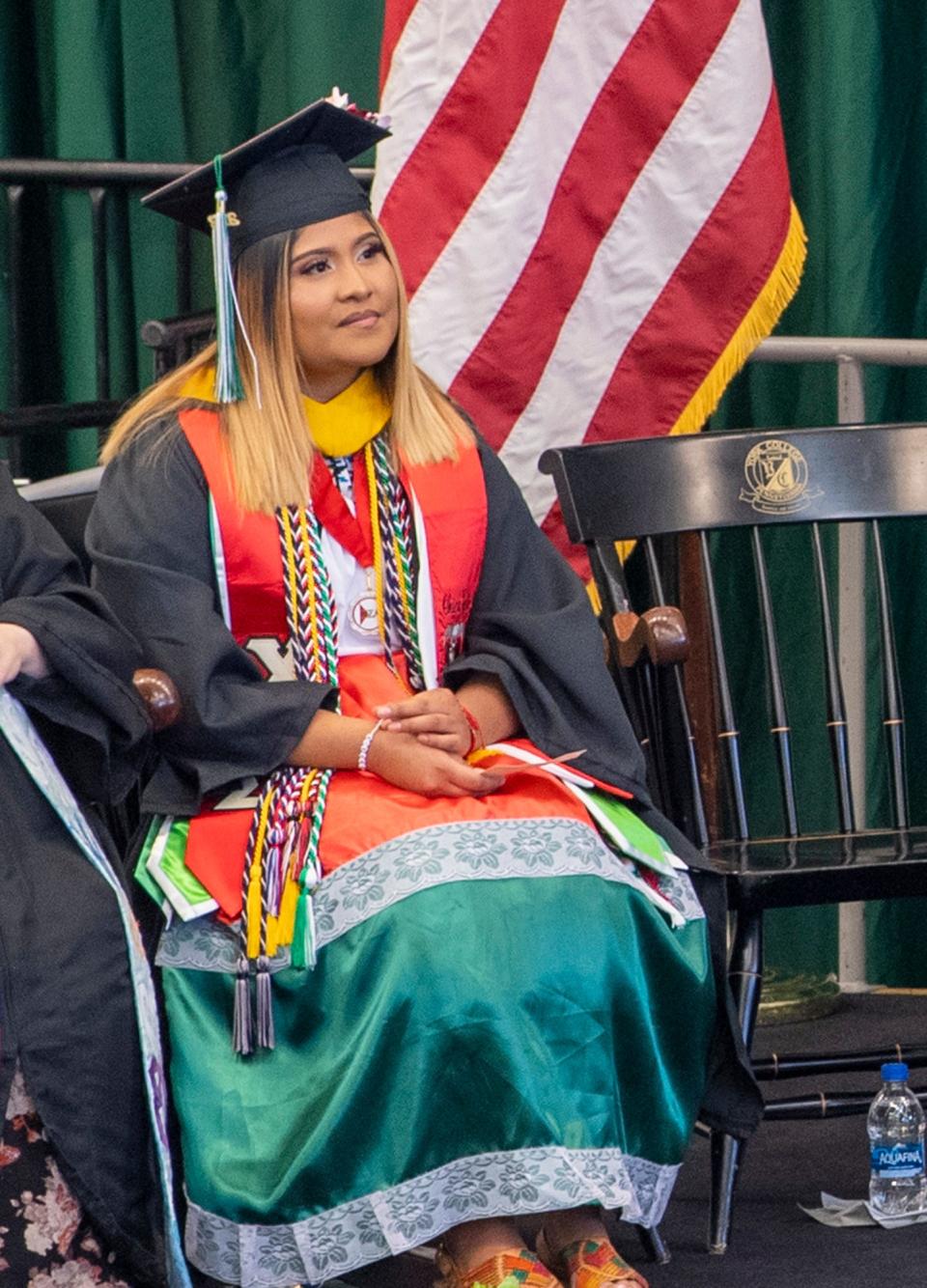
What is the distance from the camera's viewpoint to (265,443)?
2.55m

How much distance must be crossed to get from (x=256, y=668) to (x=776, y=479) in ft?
2.55

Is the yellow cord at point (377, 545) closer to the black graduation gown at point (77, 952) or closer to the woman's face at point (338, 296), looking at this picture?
the woman's face at point (338, 296)

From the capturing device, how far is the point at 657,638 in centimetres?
251

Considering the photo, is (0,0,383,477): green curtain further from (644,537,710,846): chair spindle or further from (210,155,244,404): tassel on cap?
(644,537,710,846): chair spindle

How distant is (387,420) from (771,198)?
99 centimetres

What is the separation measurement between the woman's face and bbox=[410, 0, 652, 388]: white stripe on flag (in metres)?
0.66

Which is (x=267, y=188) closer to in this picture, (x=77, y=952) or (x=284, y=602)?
(x=284, y=602)

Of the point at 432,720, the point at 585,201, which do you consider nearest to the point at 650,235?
the point at 585,201

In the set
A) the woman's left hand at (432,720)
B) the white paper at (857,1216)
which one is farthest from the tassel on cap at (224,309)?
the white paper at (857,1216)

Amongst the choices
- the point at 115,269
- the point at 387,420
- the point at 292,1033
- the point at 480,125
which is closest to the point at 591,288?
the point at 480,125

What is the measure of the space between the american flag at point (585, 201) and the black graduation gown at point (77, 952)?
119 centimetres

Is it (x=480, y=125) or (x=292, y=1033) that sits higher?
(x=480, y=125)

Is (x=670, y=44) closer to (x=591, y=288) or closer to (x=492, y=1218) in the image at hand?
(x=591, y=288)

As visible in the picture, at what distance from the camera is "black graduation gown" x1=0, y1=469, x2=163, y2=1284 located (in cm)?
210
